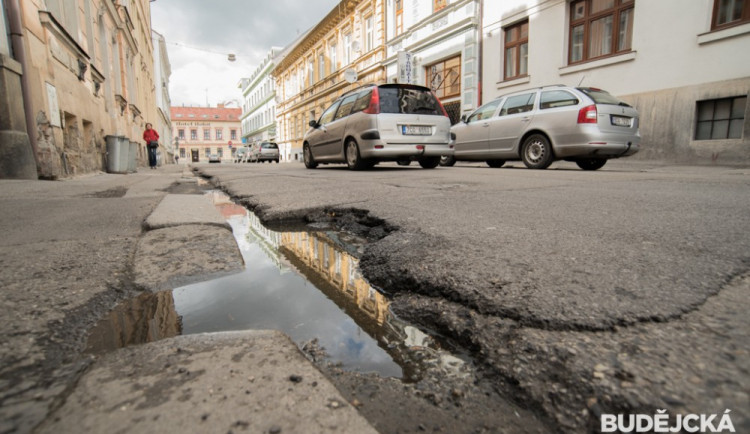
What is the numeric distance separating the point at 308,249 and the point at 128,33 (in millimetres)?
16201

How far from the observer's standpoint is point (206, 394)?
70cm

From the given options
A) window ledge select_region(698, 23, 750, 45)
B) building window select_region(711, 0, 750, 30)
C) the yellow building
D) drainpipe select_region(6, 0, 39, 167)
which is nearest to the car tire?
drainpipe select_region(6, 0, 39, 167)

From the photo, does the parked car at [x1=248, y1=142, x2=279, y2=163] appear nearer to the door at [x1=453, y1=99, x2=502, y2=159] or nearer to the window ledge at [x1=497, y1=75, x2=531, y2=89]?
the window ledge at [x1=497, y1=75, x2=531, y2=89]

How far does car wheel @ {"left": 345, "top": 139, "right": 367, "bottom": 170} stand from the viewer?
744 centimetres

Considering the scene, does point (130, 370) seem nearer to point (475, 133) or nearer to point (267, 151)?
point (475, 133)

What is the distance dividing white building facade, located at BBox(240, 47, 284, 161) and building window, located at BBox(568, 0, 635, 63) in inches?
1065

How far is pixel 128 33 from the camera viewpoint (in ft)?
46.5

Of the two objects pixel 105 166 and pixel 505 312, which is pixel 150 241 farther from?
pixel 105 166

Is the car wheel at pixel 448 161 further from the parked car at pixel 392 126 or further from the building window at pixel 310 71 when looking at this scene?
the building window at pixel 310 71

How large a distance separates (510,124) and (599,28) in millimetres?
4906

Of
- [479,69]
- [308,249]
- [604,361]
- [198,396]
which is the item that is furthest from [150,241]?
[479,69]

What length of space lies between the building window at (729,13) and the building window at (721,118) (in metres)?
1.43

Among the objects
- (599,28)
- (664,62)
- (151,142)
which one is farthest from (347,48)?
(664,62)

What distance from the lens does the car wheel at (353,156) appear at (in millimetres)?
7437
